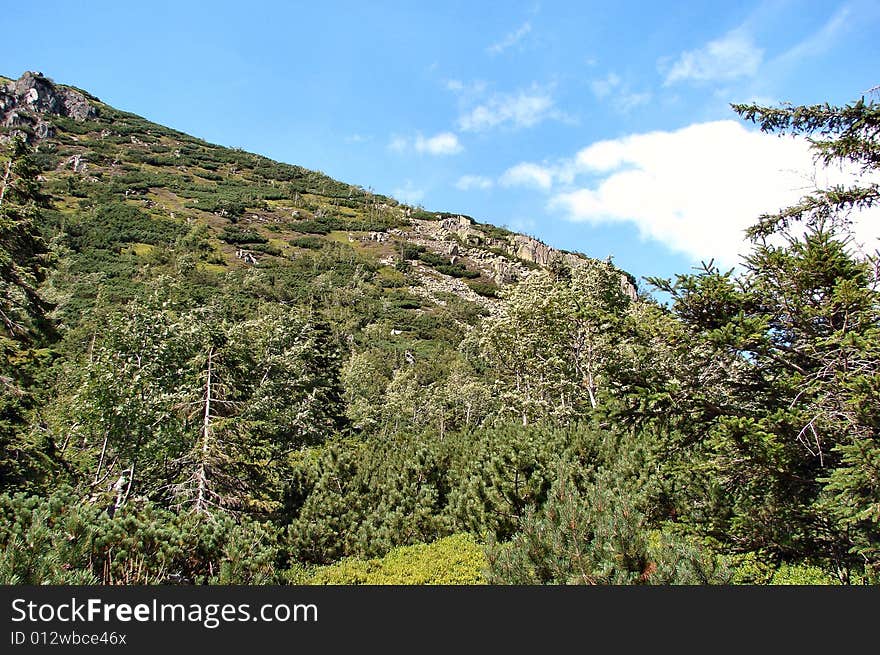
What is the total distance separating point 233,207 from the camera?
126250 millimetres

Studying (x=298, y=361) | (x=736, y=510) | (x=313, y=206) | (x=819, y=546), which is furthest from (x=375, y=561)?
(x=313, y=206)

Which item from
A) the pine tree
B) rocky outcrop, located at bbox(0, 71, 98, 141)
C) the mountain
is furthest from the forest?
rocky outcrop, located at bbox(0, 71, 98, 141)

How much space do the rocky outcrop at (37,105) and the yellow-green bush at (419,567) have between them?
6597 inches

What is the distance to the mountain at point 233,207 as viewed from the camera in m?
105

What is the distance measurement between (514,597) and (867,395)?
379 cm

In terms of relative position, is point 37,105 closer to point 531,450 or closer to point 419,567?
point 531,450

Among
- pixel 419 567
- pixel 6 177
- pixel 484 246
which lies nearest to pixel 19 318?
pixel 6 177

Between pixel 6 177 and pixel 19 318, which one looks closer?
pixel 19 318

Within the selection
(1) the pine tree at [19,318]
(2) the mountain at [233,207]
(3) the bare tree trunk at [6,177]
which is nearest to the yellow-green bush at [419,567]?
(1) the pine tree at [19,318]

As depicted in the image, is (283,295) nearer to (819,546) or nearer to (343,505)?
(343,505)

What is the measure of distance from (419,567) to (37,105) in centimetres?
20456

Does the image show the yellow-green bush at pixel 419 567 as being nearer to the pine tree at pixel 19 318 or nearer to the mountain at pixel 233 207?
the pine tree at pixel 19 318

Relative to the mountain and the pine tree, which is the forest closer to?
the pine tree

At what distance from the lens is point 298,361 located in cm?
2997
